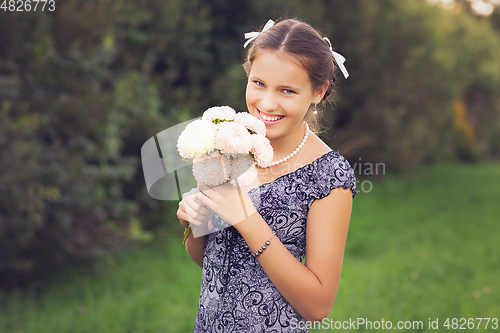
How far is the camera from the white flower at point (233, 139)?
4.28ft

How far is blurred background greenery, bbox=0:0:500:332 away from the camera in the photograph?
3582 millimetres

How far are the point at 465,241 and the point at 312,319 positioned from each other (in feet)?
18.7

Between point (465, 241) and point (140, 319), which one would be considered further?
point (465, 241)

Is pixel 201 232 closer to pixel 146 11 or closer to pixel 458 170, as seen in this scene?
pixel 146 11

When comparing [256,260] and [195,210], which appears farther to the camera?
[256,260]

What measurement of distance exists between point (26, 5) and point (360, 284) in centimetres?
429

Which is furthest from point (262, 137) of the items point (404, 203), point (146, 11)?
point (404, 203)

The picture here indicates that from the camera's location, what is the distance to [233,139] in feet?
4.28

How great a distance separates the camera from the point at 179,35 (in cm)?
573

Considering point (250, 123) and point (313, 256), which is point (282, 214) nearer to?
point (313, 256)

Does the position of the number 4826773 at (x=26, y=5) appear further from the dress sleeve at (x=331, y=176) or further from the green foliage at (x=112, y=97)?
the dress sleeve at (x=331, y=176)

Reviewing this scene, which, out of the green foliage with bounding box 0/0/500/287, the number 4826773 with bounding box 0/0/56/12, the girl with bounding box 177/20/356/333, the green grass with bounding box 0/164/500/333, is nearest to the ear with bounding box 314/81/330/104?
the girl with bounding box 177/20/356/333

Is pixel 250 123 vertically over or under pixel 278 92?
under

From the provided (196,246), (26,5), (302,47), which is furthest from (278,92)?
(26,5)
